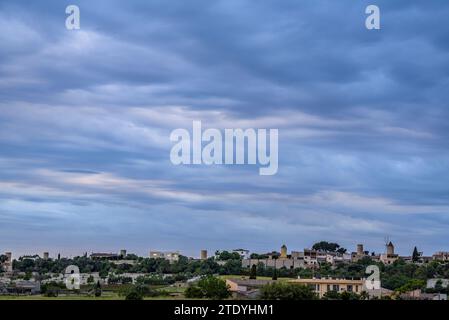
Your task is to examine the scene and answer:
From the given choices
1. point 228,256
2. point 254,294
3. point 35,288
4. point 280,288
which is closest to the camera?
point 254,294

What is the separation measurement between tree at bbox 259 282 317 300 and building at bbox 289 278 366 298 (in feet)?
6.27

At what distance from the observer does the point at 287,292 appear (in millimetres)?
49719

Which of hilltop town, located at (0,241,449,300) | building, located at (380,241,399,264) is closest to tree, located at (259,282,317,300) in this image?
hilltop town, located at (0,241,449,300)

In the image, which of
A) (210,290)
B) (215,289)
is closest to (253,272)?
(215,289)

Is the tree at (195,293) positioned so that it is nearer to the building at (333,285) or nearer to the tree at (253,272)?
the building at (333,285)

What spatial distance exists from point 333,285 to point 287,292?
40.1 ft

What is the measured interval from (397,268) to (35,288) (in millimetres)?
34379

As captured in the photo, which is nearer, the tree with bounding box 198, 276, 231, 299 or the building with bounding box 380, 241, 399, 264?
the tree with bounding box 198, 276, 231, 299

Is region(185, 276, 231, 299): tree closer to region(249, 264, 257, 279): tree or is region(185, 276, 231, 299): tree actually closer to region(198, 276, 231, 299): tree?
region(198, 276, 231, 299): tree

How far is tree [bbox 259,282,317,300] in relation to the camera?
45.8m
